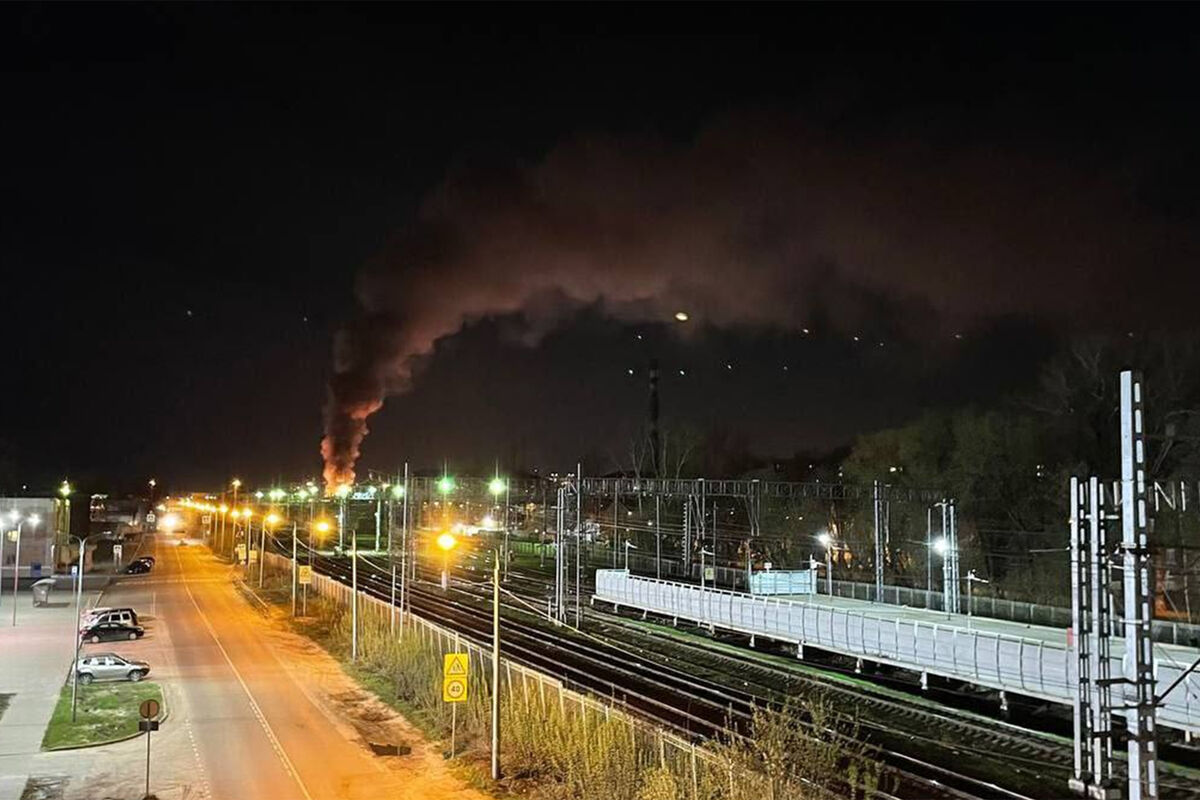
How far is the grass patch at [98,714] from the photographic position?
85.6 feet

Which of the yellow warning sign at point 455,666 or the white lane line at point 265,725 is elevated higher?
the yellow warning sign at point 455,666

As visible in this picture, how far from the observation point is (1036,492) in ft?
165

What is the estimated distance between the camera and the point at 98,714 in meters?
28.8

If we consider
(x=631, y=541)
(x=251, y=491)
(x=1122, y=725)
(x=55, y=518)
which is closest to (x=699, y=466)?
(x=631, y=541)

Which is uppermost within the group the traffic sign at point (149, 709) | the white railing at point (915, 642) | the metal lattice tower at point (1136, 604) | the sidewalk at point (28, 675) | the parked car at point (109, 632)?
the metal lattice tower at point (1136, 604)

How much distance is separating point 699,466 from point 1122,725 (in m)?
77.5

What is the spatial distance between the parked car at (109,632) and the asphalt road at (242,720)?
0.63 meters

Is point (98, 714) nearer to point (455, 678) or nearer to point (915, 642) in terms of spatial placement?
point (455, 678)

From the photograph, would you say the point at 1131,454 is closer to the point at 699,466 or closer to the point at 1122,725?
the point at 1122,725

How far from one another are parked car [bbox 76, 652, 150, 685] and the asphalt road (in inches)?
35.1

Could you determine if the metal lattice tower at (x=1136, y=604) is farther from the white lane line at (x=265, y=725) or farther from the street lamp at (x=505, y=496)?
the street lamp at (x=505, y=496)

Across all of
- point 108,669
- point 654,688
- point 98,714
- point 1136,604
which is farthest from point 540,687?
point 108,669

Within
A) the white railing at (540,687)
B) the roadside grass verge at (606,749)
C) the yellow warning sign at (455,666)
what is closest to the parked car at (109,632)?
the white railing at (540,687)

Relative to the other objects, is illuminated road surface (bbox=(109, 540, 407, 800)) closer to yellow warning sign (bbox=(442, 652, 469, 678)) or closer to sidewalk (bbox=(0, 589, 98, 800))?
yellow warning sign (bbox=(442, 652, 469, 678))
